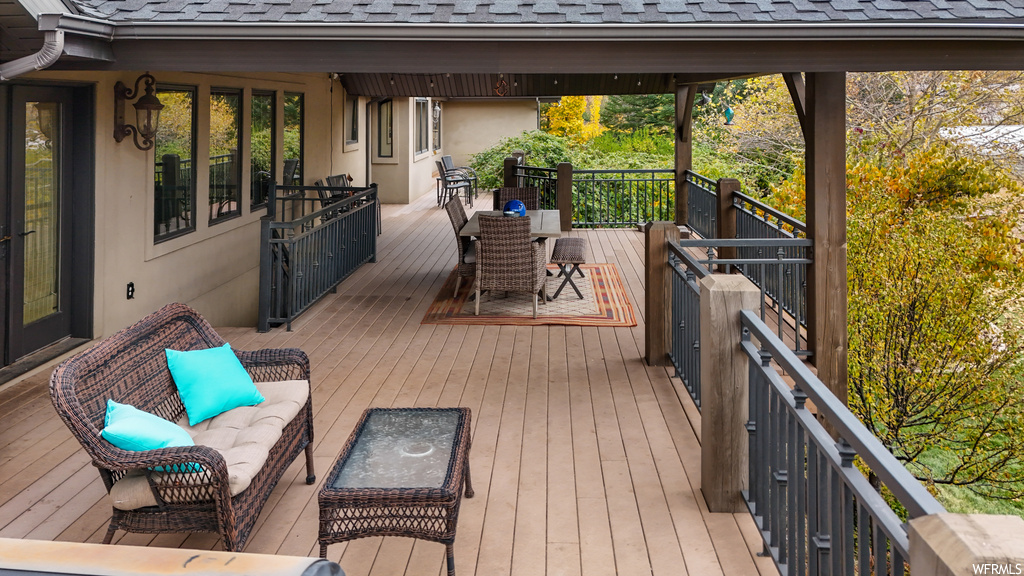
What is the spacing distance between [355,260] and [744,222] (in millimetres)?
4075

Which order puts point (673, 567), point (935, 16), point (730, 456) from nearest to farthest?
point (673, 567) < point (730, 456) < point (935, 16)

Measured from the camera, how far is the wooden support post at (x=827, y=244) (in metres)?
5.63

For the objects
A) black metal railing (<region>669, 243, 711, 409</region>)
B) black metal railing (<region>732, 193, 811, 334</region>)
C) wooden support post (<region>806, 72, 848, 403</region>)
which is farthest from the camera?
black metal railing (<region>732, 193, 811, 334</region>)

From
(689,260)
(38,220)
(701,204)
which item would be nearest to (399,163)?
(701,204)

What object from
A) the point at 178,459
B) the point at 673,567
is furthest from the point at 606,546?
the point at 178,459

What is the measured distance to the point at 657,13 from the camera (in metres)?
5.18

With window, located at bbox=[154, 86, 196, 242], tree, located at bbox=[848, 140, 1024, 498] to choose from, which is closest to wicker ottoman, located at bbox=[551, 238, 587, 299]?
tree, located at bbox=[848, 140, 1024, 498]

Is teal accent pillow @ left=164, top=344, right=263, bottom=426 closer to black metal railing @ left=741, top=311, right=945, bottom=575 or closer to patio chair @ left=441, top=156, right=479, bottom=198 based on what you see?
black metal railing @ left=741, top=311, right=945, bottom=575

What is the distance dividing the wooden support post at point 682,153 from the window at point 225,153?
5.58m

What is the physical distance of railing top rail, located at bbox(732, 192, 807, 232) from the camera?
6529 millimetres

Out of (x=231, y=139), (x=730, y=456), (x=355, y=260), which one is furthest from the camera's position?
(x=355, y=260)

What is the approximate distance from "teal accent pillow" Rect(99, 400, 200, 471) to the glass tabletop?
532 millimetres

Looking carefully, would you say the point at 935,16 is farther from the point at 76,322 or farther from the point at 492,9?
the point at 76,322

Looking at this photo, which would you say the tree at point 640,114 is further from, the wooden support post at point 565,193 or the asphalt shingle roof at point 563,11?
the asphalt shingle roof at point 563,11
